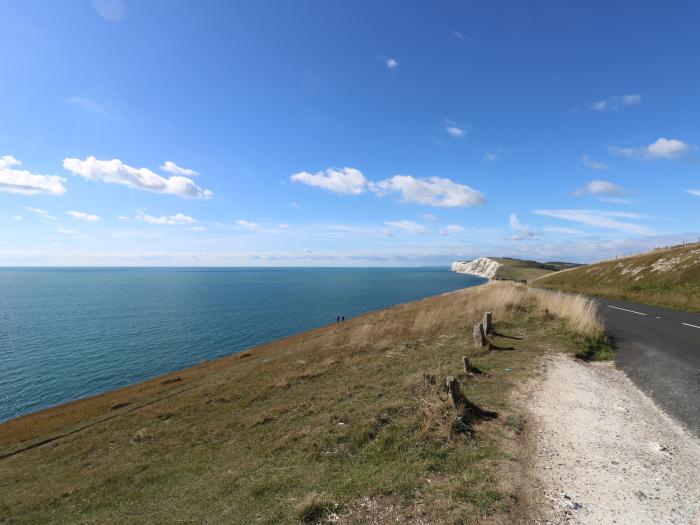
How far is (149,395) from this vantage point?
83.6 ft

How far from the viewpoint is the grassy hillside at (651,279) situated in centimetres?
2762

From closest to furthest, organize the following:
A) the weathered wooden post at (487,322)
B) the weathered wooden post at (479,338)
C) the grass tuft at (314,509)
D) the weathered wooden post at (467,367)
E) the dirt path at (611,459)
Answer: the dirt path at (611,459)
the grass tuft at (314,509)
the weathered wooden post at (467,367)
the weathered wooden post at (479,338)
the weathered wooden post at (487,322)

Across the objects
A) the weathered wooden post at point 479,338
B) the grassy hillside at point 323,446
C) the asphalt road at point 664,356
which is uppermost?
the weathered wooden post at point 479,338

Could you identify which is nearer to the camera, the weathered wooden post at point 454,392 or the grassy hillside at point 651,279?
the weathered wooden post at point 454,392

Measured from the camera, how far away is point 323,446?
8492mm

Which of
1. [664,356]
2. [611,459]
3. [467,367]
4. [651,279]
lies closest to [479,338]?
[467,367]

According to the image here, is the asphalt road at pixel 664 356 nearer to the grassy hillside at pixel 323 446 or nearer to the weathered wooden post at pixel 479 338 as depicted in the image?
the grassy hillside at pixel 323 446

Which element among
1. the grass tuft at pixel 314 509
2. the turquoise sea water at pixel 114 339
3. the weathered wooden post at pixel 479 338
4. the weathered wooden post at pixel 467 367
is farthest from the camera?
the turquoise sea water at pixel 114 339

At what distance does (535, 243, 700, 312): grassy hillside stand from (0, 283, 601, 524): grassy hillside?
15.1 metres

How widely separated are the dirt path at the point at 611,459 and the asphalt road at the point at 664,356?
55 cm

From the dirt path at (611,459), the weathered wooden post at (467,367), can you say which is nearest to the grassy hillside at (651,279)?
the dirt path at (611,459)

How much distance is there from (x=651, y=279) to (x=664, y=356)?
28924mm

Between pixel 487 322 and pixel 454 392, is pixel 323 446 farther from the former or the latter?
pixel 487 322

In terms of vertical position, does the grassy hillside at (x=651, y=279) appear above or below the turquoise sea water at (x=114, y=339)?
above
